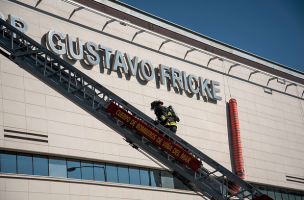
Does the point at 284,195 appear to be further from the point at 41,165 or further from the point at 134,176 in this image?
the point at 41,165

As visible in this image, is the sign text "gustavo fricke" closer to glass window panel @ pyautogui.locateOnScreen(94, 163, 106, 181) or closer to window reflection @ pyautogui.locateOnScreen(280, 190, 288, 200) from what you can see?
glass window panel @ pyautogui.locateOnScreen(94, 163, 106, 181)

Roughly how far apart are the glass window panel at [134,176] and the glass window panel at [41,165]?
18.8ft

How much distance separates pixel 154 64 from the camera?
29.5 m

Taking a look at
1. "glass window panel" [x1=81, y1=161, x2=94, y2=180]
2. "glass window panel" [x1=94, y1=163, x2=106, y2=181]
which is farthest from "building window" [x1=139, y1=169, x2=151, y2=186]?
"glass window panel" [x1=81, y1=161, x2=94, y2=180]

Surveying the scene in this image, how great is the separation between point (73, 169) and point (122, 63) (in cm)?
814

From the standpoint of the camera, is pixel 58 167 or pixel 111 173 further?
pixel 111 173

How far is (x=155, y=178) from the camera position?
26.6m

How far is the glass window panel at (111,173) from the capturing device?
24.4 meters

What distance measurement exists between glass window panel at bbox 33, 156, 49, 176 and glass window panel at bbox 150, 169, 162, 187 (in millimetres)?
7450

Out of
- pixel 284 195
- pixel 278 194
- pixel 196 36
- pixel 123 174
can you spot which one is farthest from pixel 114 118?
pixel 284 195

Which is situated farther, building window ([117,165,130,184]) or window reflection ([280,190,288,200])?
window reflection ([280,190,288,200])

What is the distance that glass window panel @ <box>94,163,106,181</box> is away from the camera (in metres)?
23.9

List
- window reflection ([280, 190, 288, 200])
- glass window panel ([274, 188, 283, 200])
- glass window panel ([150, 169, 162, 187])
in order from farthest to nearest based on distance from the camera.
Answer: window reflection ([280, 190, 288, 200]) < glass window panel ([274, 188, 283, 200]) < glass window panel ([150, 169, 162, 187])

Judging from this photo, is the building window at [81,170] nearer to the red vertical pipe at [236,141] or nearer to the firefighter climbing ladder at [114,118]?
the red vertical pipe at [236,141]
